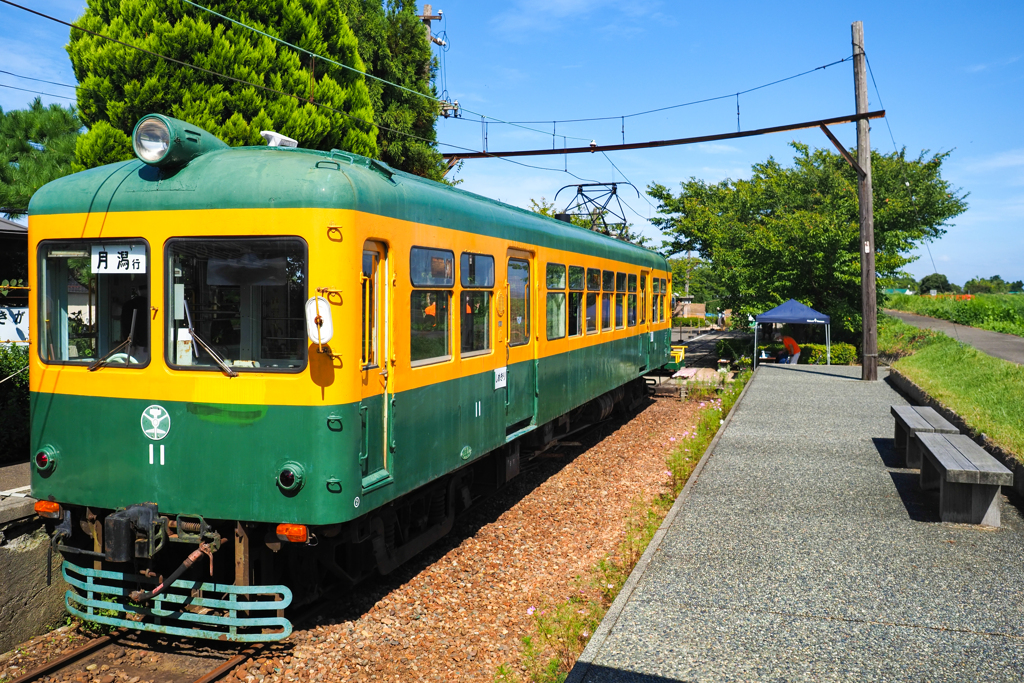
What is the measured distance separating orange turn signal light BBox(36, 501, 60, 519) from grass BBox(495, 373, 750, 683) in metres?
2.95

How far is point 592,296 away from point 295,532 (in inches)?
→ 250

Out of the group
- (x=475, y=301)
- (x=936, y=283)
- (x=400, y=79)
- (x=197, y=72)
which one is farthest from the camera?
(x=936, y=283)

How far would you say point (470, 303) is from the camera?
21.4 feet

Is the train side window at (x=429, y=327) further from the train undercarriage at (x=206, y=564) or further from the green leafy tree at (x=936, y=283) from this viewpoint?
the green leafy tree at (x=936, y=283)

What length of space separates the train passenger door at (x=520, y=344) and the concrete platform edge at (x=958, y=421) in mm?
4617

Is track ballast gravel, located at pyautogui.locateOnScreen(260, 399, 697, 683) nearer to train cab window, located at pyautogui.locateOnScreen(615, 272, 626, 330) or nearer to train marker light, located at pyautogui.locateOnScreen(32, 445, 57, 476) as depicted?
train marker light, located at pyautogui.locateOnScreen(32, 445, 57, 476)

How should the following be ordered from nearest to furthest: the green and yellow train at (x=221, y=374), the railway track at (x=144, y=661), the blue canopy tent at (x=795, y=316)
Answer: the railway track at (x=144, y=661), the green and yellow train at (x=221, y=374), the blue canopy tent at (x=795, y=316)

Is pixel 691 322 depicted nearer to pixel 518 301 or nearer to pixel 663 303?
pixel 663 303

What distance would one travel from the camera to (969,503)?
7.07 metres

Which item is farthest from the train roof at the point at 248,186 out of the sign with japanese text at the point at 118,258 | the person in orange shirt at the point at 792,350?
the person in orange shirt at the point at 792,350

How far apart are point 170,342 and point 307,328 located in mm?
935

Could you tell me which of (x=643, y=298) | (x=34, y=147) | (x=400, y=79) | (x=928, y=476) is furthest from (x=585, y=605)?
(x=400, y=79)

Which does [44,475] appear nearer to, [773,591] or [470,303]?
[470,303]

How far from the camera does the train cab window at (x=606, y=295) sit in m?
10.9
